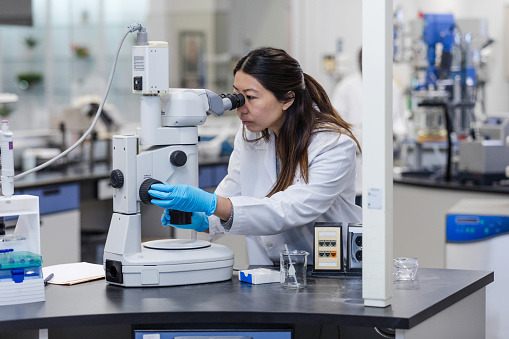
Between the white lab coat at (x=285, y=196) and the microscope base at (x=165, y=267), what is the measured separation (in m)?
0.14

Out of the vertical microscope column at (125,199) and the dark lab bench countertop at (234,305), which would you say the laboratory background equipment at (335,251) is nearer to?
the dark lab bench countertop at (234,305)

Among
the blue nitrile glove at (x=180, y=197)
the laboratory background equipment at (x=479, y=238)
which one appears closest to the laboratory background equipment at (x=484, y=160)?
the laboratory background equipment at (x=479, y=238)

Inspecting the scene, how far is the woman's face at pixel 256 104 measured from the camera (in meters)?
2.47

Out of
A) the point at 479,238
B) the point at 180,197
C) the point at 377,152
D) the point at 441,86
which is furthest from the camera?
the point at 441,86

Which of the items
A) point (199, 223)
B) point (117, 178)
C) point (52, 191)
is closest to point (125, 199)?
point (117, 178)

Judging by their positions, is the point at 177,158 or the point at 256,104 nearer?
the point at 177,158

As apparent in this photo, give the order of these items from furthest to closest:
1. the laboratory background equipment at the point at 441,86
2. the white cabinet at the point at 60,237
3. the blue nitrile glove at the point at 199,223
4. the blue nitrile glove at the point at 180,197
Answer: the laboratory background equipment at the point at 441,86 < the white cabinet at the point at 60,237 < the blue nitrile glove at the point at 199,223 < the blue nitrile glove at the point at 180,197

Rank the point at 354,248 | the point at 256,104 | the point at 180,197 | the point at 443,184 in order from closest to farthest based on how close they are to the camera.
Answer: the point at 180,197 < the point at 354,248 < the point at 256,104 < the point at 443,184

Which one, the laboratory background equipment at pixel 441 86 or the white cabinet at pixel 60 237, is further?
the laboratory background equipment at pixel 441 86

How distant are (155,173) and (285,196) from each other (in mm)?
398

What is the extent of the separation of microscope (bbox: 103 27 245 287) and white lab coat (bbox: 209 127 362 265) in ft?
0.51

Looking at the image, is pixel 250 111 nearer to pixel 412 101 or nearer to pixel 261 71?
pixel 261 71

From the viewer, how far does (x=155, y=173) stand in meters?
2.18

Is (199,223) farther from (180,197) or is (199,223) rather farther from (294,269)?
(294,269)
